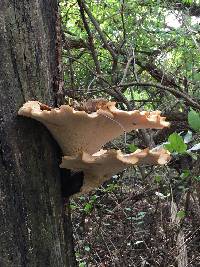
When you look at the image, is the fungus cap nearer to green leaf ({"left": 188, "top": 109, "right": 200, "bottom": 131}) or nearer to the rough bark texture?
the rough bark texture

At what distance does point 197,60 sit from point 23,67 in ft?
16.1

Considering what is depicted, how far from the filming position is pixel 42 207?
1.39m

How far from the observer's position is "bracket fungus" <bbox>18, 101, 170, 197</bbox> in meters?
1.28

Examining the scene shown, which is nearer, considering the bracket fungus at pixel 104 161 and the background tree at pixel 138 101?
the bracket fungus at pixel 104 161

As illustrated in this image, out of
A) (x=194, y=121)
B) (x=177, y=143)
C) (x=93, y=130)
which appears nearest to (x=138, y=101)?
(x=194, y=121)

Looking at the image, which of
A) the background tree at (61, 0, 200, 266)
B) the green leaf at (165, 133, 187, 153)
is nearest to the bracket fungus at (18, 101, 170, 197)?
the green leaf at (165, 133, 187, 153)

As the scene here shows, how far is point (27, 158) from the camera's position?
136 cm

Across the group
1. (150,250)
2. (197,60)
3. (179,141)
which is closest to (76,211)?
(150,250)

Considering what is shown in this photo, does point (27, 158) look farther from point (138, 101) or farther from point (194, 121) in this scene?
point (138, 101)

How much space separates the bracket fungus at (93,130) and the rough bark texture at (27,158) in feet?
0.20

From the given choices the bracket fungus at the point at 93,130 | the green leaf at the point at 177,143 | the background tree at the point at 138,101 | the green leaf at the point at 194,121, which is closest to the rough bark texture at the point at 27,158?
the bracket fungus at the point at 93,130

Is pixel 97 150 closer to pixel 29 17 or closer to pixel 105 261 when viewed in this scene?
pixel 29 17

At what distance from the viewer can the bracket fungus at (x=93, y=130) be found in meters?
1.28

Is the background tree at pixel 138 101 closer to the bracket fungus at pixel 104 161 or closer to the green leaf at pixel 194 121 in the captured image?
the green leaf at pixel 194 121
